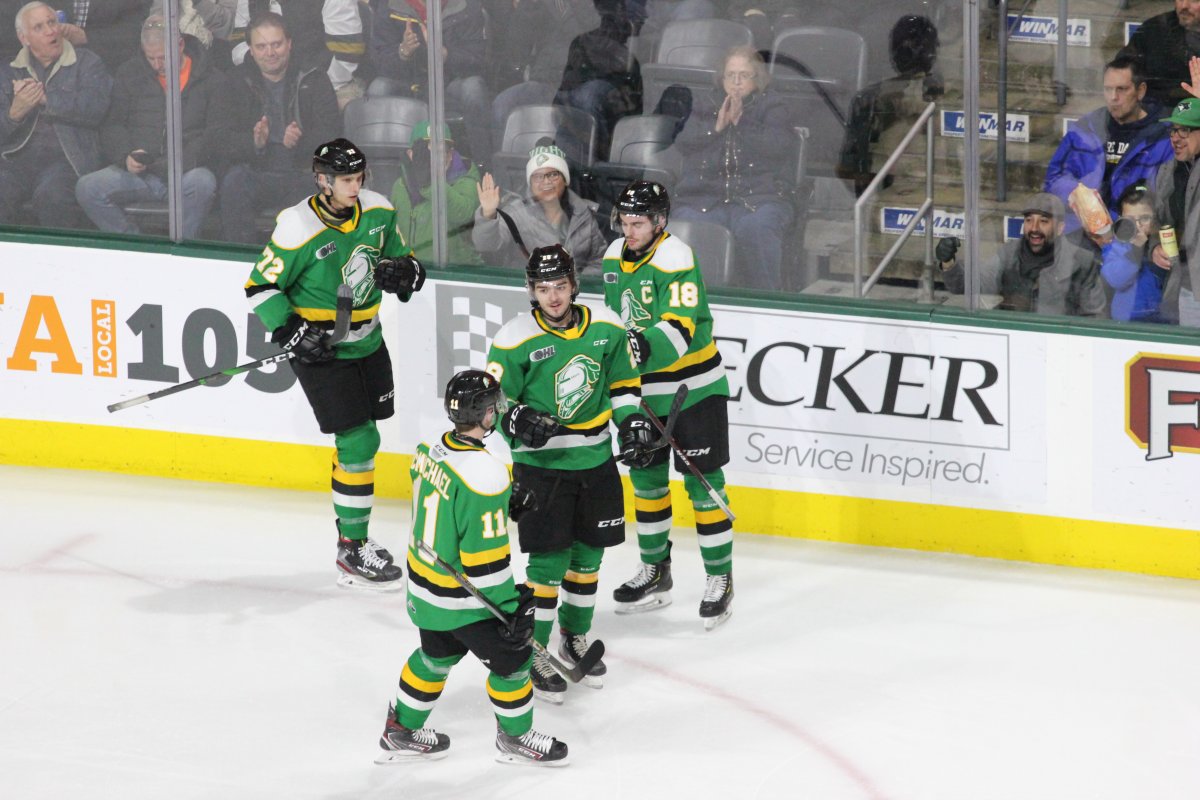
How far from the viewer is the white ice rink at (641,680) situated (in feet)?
15.4

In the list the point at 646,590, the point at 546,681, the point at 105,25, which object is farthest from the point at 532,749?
the point at 105,25

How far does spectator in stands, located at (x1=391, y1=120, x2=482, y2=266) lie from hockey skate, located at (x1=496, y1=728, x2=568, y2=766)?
8.08 ft

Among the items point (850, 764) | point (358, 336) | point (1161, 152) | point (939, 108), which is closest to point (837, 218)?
point (939, 108)

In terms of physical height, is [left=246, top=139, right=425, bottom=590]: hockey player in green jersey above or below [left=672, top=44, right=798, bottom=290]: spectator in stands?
below

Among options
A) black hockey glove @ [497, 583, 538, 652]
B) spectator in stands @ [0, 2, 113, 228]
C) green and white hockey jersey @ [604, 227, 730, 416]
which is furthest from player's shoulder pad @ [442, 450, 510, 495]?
spectator in stands @ [0, 2, 113, 228]

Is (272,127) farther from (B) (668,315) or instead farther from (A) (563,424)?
(A) (563,424)

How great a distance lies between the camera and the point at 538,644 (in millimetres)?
4773

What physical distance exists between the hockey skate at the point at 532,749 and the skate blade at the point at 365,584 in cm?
133

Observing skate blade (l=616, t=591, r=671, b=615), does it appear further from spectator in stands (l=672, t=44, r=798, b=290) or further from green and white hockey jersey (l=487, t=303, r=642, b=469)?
spectator in stands (l=672, t=44, r=798, b=290)

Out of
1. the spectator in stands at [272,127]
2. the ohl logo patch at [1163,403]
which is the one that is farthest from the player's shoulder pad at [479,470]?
the spectator in stands at [272,127]

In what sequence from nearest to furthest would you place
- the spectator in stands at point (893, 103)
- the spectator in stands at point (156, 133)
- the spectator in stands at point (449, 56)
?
the spectator in stands at point (893, 103) → the spectator in stands at point (449, 56) → the spectator in stands at point (156, 133)

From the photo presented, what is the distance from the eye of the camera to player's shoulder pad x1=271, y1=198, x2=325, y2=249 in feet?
18.4

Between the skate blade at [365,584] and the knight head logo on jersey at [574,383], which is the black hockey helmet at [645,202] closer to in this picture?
the knight head logo on jersey at [574,383]

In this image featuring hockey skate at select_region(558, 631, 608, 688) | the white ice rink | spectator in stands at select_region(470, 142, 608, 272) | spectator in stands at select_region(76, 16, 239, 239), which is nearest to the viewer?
the white ice rink
